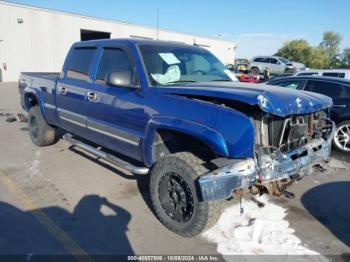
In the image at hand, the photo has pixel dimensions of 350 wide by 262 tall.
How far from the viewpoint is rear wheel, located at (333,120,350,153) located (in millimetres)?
6875

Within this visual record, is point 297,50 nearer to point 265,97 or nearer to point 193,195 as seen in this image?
point 265,97

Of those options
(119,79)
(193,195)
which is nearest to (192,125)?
(193,195)

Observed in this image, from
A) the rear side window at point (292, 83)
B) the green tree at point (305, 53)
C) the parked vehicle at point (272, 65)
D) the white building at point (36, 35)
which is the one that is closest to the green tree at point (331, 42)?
the green tree at point (305, 53)

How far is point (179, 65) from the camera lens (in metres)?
4.29

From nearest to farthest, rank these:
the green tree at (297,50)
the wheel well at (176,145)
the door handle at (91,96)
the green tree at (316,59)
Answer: the wheel well at (176,145) < the door handle at (91,96) < the green tree at (316,59) < the green tree at (297,50)

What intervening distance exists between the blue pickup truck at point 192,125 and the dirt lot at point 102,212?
0.39 m

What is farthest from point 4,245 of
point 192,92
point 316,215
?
point 316,215

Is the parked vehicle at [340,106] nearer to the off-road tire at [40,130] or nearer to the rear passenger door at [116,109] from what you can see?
the rear passenger door at [116,109]

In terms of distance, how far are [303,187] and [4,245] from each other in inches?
158

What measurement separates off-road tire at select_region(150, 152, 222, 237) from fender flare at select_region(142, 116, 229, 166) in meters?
0.29

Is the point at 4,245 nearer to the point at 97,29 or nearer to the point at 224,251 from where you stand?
the point at 224,251

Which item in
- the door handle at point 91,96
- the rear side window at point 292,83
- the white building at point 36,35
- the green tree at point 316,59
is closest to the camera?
the door handle at point 91,96

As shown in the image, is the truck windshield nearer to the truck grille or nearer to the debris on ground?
the truck grille

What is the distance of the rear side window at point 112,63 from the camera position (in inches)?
169
